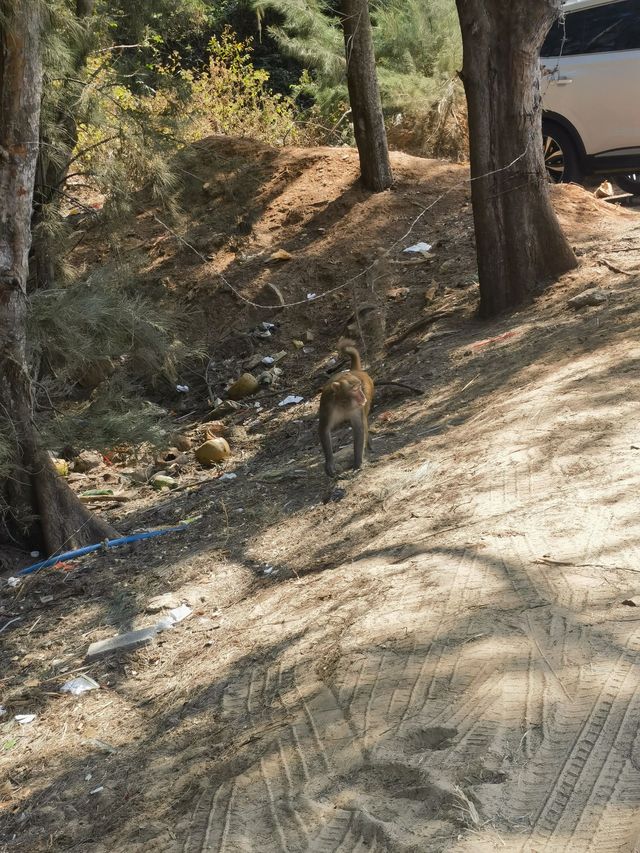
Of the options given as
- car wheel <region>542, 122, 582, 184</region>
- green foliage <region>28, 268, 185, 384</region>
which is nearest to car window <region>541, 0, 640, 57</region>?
car wheel <region>542, 122, 582, 184</region>

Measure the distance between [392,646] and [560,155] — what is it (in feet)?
35.0

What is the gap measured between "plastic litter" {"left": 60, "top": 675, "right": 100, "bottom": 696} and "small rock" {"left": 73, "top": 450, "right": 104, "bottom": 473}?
547 centimetres

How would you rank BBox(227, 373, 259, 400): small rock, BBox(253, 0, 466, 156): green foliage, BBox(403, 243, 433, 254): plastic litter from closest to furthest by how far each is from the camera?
BBox(227, 373, 259, 400): small rock < BBox(403, 243, 433, 254): plastic litter < BBox(253, 0, 466, 156): green foliage

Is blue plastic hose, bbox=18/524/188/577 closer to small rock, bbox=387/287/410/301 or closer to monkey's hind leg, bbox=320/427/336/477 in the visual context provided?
monkey's hind leg, bbox=320/427/336/477

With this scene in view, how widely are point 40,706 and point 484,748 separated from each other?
325cm

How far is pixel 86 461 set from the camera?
11.3m

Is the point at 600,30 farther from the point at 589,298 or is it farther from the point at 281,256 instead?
A: the point at 589,298

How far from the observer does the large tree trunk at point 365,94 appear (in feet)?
42.3

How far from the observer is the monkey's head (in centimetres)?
782

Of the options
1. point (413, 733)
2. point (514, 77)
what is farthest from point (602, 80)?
point (413, 733)

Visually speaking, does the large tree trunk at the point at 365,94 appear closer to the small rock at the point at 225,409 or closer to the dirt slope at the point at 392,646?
the small rock at the point at 225,409

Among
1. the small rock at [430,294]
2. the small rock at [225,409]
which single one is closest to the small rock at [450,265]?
the small rock at [430,294]

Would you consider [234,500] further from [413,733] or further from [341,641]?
[413,733]

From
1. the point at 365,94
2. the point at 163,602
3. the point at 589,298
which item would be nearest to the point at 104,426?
the point at 163,602
